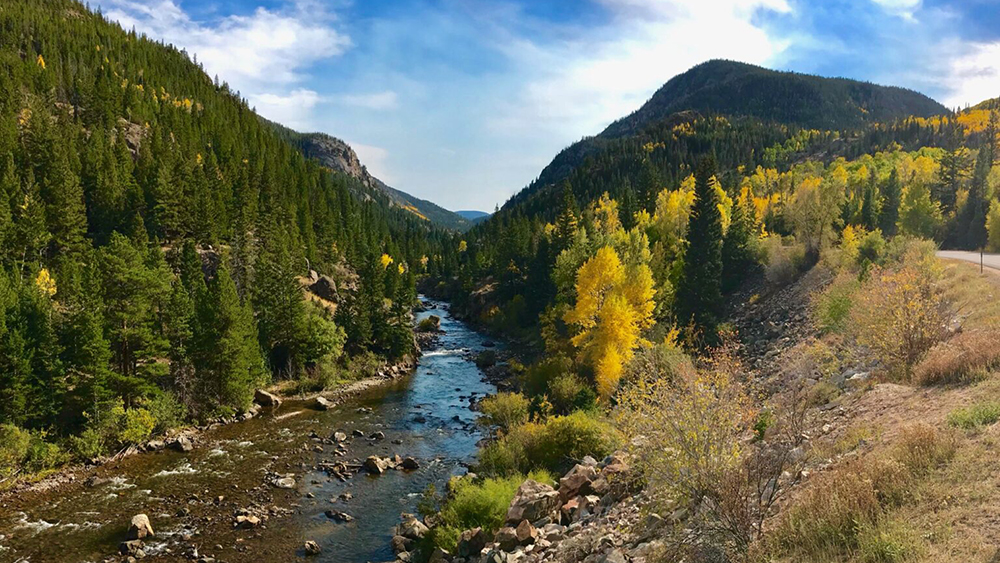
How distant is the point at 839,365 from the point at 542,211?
5437 inches

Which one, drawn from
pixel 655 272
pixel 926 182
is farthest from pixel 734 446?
pixel 926 182

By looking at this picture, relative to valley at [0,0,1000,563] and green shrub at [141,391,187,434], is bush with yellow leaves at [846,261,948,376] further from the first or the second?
green shrub at [141,391,187,434]

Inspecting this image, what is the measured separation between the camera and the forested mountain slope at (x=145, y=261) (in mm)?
34500

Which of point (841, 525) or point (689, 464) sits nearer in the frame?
point (841, 525)

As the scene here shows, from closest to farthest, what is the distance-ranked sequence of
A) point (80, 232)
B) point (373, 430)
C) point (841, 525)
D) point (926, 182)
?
point (841, 525), point (373, 430), point (80, 232), point (926, 182)

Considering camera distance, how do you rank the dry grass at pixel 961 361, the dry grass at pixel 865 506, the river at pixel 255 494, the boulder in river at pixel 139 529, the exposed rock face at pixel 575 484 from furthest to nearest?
the boulder in river at pixel 139 529 → the river at pixel 255 494 → the exposed rock face at pixel 575 484 → the dry grass at pixel 961 361 → the dry grass at pixel 865 506

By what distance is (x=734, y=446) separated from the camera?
36.0 ft

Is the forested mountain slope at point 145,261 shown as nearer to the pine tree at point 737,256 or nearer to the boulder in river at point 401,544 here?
the boulder in river at point 401,544

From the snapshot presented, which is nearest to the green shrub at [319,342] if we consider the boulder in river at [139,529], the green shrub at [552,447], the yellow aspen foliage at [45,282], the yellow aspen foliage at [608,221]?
the yellow aspen foliage at [45,282]

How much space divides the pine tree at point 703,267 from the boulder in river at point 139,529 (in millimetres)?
44076

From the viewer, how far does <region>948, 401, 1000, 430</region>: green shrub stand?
1205 cm

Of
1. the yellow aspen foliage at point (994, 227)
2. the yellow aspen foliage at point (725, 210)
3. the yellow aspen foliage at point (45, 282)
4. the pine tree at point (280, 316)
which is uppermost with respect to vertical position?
the yellow aspen foliage at point (725, 210)

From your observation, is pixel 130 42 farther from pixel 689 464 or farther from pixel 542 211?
pixel 689 464

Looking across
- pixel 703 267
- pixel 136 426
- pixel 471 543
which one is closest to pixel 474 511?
pixel 471 543
